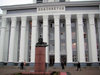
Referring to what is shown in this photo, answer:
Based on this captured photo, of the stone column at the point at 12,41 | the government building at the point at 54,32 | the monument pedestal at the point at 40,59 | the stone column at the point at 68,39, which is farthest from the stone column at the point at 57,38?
the monument pedestal at the point at 40,59

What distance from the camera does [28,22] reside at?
38.7 metres

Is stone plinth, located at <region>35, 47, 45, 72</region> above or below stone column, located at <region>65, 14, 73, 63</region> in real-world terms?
below

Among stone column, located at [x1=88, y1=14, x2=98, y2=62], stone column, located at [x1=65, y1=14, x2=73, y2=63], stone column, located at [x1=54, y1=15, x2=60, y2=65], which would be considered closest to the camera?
stone column, located at [x1=88, y1=14, x2=98, y2=62]

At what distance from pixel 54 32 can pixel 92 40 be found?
9.33 metres

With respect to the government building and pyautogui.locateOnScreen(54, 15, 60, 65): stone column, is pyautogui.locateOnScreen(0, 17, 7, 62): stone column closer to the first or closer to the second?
the government building

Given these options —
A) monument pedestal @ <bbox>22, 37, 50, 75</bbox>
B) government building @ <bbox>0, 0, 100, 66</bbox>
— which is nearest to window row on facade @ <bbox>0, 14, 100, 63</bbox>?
government building @ <bbox>0, 0, 100, 66</bbox>

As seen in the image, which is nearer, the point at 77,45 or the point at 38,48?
the point at 38,48

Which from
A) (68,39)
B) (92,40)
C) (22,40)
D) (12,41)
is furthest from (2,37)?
(92,40)

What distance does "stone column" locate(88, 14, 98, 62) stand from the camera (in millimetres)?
32375

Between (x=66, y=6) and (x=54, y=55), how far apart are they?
12.3 m

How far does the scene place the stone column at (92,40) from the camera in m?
32.4

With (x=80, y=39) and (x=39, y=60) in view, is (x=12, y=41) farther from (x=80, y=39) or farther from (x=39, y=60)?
(x=39, y=60)

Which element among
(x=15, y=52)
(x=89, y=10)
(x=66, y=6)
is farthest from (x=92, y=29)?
(x=15, y=52)

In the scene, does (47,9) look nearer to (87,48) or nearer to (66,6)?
(66,6)
